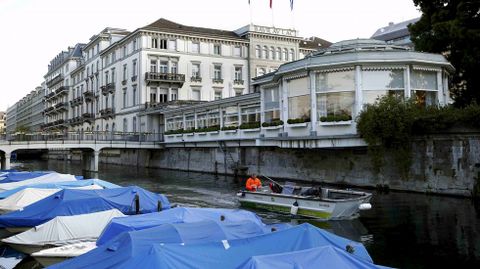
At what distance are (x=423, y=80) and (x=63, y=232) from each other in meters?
24.0

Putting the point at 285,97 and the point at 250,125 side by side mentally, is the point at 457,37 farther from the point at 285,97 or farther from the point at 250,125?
the point at 250,125

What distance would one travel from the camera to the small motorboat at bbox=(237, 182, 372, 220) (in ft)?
62.7

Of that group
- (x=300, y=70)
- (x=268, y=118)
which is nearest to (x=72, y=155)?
(x=268, y=118)

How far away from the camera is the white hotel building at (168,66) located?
2442 inches

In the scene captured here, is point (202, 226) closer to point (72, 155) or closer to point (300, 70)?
point (300, 70)

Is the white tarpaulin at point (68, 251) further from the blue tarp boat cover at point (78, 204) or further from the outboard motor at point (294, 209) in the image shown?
the outboard motor at point (294, 209)

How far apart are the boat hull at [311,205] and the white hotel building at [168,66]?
34807 mm

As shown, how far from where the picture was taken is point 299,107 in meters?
31.7

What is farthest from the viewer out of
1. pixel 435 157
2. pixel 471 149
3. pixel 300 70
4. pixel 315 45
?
pixel 315 45

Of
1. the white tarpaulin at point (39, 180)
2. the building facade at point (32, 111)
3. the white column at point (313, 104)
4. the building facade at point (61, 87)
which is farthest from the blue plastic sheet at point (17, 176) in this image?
the building facade at point (32, 111)

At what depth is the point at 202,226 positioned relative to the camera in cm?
1154

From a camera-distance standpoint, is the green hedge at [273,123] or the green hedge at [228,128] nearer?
the green hedge at [273,123]

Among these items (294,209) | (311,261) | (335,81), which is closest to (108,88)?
(335,81)

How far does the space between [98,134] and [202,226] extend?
43.2 meters
